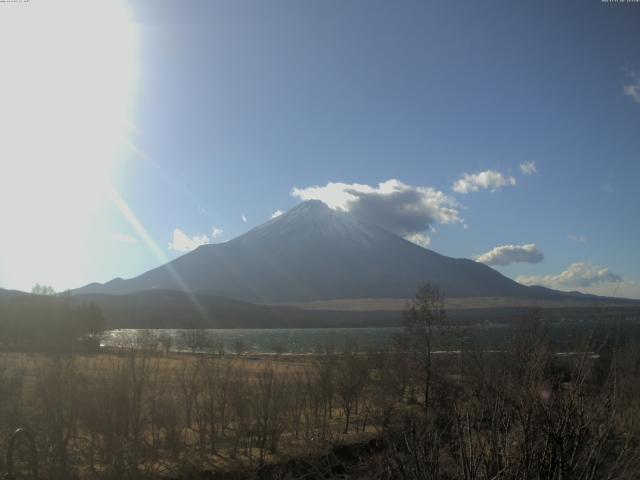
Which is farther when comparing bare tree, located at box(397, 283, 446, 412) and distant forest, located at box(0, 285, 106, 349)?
distant forest, located at box(0, 285, 106, 349)

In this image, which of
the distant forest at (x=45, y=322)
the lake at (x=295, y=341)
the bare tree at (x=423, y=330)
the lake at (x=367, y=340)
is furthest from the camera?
the distant forest at (x=45, y=322)

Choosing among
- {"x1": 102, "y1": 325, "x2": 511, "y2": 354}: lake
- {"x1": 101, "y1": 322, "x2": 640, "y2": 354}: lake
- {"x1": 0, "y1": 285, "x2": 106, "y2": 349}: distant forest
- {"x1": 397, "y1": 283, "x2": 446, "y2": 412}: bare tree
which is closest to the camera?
{"x1": 101, "y1": 322, "x2": 640, "y2": 354}: lake

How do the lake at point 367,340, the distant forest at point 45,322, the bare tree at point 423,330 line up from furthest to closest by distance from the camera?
the distant forest at point 45,322
the bare tree at point 423,330
the lake at point 367,340

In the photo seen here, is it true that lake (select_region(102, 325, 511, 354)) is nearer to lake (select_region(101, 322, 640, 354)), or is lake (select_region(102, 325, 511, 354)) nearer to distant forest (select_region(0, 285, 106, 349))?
lake (select_region(101, 322, 640, 354))

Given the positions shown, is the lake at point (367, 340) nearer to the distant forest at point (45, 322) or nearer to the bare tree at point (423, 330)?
the bare tree at point (423, 330)

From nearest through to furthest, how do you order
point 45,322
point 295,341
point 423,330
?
point 423,330
point 45,322
point 295,341

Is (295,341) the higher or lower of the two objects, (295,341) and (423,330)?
the lower

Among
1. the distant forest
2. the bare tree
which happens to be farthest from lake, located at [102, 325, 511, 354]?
the distant forest

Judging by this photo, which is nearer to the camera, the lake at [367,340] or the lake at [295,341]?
the lake at [367,340]

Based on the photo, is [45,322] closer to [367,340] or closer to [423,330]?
[367,340]

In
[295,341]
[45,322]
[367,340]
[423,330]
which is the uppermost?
[423,330]

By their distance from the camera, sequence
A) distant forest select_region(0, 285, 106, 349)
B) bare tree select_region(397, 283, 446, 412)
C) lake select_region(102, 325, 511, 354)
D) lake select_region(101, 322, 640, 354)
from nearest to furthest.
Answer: lake select_region(101, 322, 640, 354) < lake select_region(102, 325, 511, 354) < bare tree select_region(397, 283, 446, 412) < distant forest select_region(0, 285, 106, 349)

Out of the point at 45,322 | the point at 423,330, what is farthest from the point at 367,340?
the point at 45,322

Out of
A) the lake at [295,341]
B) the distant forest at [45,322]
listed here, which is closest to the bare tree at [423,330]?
the lake at [295,341]
